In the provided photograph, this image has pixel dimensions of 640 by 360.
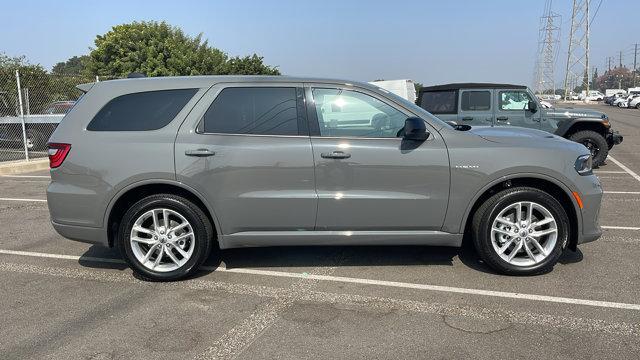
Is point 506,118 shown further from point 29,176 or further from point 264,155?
point 29,176

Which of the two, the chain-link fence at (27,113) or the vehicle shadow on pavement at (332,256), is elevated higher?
the chain-link fence at (27,113)

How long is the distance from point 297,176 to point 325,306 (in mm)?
1094

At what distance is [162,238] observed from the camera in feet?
14.5

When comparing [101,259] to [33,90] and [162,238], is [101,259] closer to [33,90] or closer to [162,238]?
[162,238]

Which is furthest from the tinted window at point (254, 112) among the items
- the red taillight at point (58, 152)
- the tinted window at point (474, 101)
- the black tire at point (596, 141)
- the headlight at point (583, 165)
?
the black tire at point (596, 141)

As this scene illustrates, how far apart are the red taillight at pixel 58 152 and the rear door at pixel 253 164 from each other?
3.29ft

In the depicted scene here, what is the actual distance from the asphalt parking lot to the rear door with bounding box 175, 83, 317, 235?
613 mm

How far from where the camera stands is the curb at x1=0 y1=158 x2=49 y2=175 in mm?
11656

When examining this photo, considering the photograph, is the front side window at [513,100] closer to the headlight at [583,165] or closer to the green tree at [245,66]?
the headlight at [583,165]

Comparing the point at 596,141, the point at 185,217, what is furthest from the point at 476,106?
the point at 185,217

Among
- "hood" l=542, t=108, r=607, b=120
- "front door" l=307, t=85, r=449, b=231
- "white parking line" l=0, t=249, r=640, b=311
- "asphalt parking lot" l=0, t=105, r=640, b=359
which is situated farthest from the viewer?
"hood" l=542, t=108, r=607, b=120

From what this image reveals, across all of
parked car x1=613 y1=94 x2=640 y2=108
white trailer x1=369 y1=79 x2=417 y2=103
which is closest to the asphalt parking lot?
white trailer x1=369 y1=79 x2=417 y2=103

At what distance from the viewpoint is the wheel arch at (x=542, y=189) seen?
4273mm

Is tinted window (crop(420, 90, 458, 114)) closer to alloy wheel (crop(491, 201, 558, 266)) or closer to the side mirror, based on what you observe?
alloy wheel (crop(491, 201, 558, 266))
